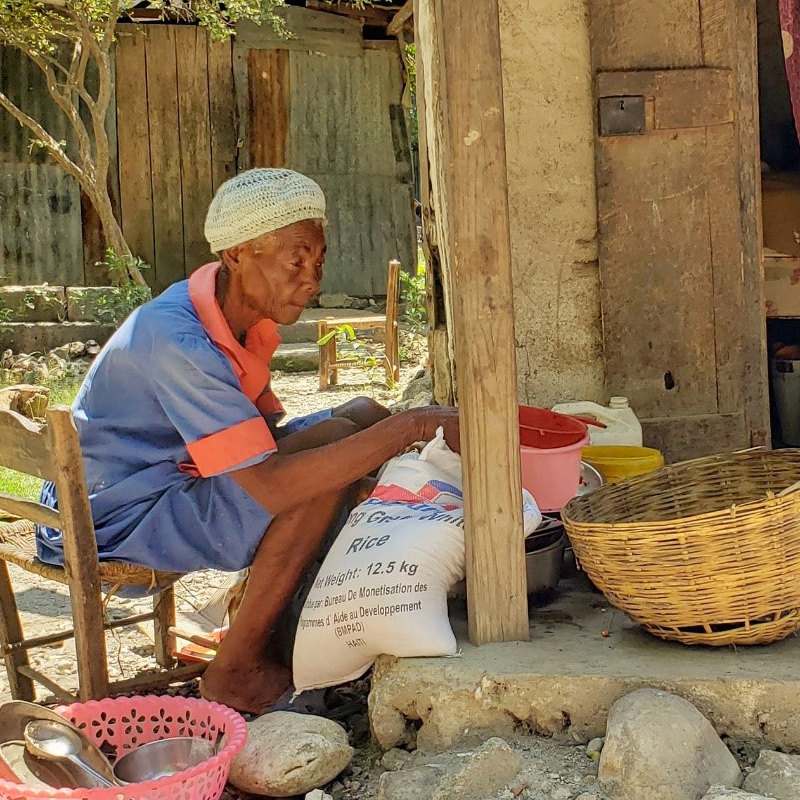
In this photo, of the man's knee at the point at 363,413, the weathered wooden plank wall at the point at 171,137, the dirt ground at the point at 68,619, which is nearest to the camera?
the man's knee at the point at 363,413

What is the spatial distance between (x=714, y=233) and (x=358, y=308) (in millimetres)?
7716

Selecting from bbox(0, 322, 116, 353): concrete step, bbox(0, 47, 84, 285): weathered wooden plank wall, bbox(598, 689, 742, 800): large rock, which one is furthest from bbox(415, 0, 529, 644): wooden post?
bbox(0, 47, 84, 285): weathered wooden plank wall

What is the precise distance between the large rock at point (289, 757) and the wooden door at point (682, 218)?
205 centimetres

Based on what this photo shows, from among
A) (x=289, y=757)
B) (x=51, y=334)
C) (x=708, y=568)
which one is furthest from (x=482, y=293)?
(x=51, y=334)

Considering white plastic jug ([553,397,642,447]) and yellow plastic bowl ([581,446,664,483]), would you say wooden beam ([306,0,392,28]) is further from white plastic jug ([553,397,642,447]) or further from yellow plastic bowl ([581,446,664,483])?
yellow plastic bowl ([581,446,664,483])

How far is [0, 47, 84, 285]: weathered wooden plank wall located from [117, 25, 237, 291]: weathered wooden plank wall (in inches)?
23.7

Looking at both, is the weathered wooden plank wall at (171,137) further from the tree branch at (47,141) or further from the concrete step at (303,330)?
the concrete step at (303,330)

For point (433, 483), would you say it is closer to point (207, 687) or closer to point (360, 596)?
point (360, 596)

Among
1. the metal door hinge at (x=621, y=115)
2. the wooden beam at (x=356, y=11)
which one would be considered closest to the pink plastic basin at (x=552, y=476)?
the metal door hinge at (x=621, y=115)

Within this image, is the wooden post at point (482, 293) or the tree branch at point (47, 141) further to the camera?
the tree branch at point (47, 141)

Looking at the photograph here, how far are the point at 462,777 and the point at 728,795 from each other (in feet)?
1.75

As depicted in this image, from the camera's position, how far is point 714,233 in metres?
3.93

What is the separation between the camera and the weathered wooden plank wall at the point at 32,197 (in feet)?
34.8

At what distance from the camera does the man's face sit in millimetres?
2682
